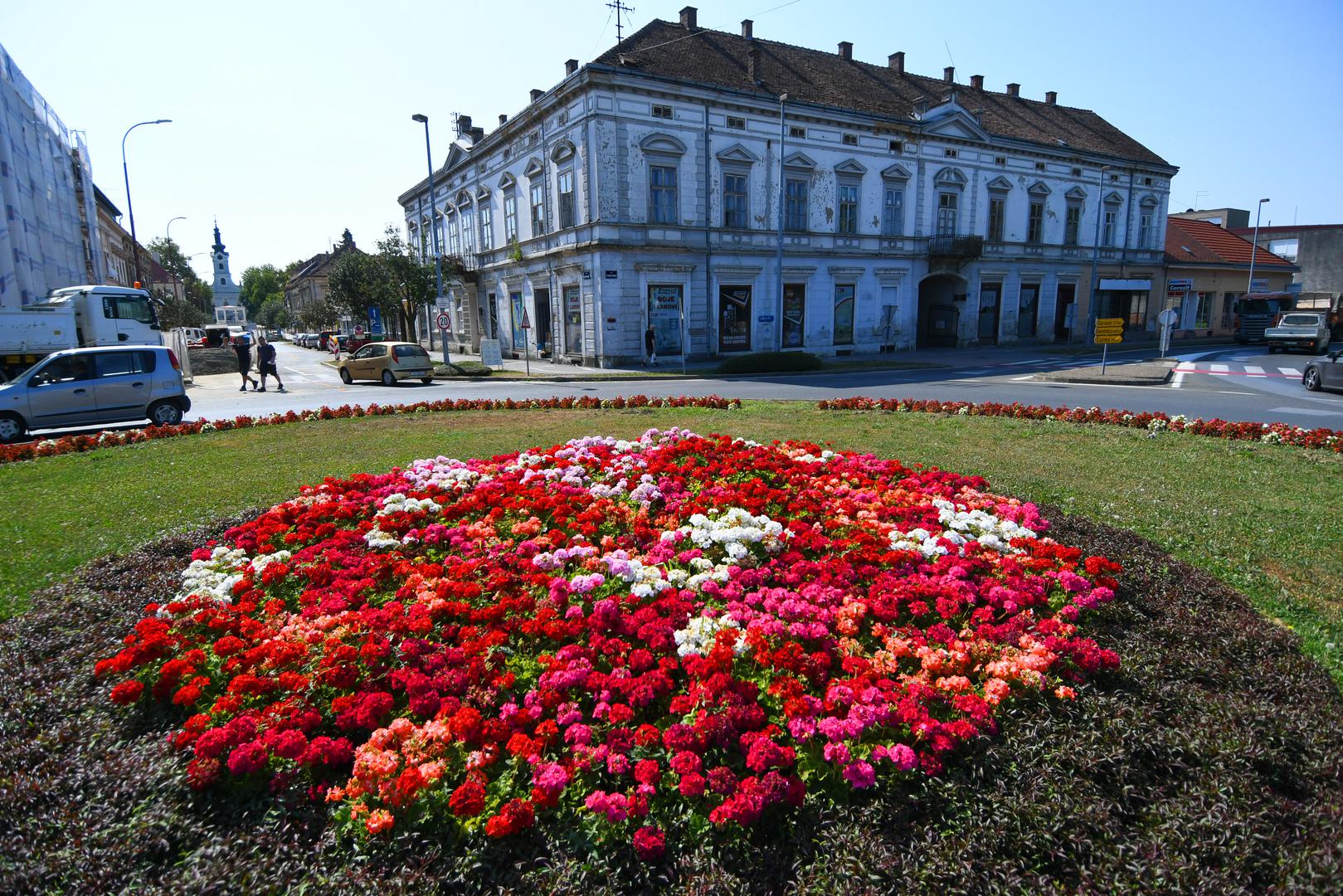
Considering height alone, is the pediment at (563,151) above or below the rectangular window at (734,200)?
above

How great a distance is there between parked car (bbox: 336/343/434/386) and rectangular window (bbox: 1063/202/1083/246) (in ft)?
124

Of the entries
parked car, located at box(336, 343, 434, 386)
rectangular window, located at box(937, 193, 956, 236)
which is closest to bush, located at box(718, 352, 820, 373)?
parked car, located at box(336, 343, 434, 386)

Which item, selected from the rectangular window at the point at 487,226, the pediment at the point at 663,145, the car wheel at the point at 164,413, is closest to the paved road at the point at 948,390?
the car wheel at the point at 164,413

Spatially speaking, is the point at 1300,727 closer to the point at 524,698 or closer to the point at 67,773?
the point at 524,698

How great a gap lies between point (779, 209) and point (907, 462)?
24.9 metres

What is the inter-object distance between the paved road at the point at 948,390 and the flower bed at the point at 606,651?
12380 millimetres

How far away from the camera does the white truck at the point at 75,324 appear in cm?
2006

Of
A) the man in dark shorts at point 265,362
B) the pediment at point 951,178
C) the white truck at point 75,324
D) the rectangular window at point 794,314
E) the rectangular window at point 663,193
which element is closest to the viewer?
the white truck at point 75,324

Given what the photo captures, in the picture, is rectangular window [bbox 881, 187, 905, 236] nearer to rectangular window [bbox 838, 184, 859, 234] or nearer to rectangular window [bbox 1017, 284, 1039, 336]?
rectangular window [bbox 838, 184, 859, 234]

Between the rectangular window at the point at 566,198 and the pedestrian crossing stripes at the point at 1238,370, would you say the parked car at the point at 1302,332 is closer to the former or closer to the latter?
the pedestrian crossing stripes at the point at 1238,370

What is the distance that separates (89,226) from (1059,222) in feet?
202

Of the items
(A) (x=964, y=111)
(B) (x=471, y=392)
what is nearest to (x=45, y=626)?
(B) (x=471, y=392)

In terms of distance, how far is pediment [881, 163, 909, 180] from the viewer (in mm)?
35250

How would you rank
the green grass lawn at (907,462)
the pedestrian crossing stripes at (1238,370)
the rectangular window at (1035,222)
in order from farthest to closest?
the rectangular window at (1035,222)
the pedestrian crossing stripes at (1238,370)
the green grass lawn at (907,462)
